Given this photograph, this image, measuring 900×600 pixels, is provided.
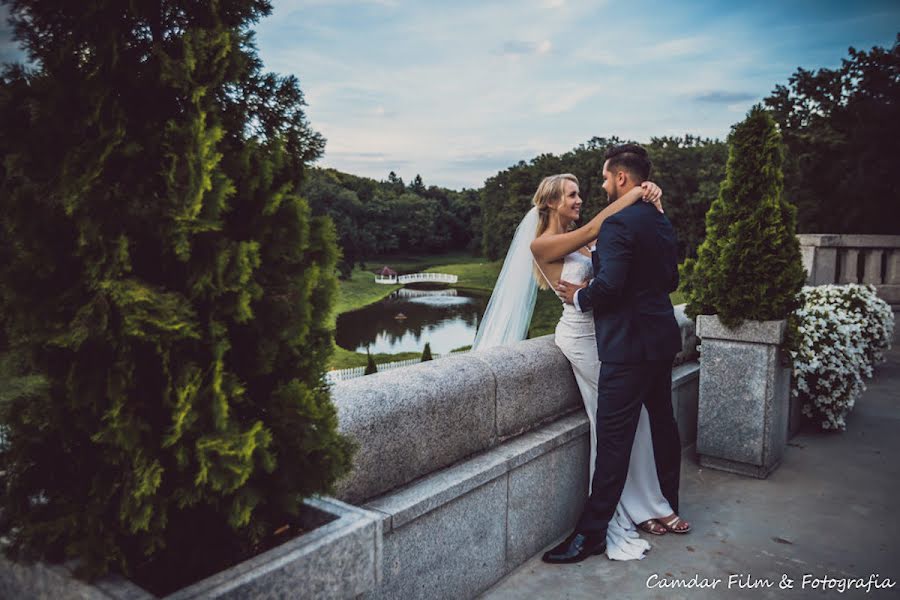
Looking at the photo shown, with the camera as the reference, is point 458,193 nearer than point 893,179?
No

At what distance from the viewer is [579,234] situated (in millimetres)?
4652

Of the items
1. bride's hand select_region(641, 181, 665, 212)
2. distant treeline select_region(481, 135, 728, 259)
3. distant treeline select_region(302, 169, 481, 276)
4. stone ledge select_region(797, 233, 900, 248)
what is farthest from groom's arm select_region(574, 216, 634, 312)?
distant treeline select_region(302, 169, 481, 276)

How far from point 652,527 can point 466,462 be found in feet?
5.71

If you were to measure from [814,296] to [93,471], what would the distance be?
8483 mm

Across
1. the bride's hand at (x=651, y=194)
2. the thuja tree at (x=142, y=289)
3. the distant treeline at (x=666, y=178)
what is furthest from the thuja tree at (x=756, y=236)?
the distant treeline at (x=666, y=178)

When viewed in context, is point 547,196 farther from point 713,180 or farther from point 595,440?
point 713,180

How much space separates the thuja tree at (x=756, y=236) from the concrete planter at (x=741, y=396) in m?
0.17

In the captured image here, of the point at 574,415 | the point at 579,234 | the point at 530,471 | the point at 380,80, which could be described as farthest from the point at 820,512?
the point at 380,80

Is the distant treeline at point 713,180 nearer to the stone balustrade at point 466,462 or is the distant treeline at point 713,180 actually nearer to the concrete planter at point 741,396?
the stone balustrade at point 466,462

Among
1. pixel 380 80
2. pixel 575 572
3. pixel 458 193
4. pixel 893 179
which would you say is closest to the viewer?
pixel 575 572

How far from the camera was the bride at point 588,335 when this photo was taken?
4.28 m

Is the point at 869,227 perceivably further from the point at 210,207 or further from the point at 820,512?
the point at 210,207

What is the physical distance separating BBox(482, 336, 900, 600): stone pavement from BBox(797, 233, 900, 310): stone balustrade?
7.68 m

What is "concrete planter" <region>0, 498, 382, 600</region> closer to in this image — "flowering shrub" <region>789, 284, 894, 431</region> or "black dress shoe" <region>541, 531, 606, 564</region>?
"black dress shoe" <region>541, 531, 606, 564</region>
